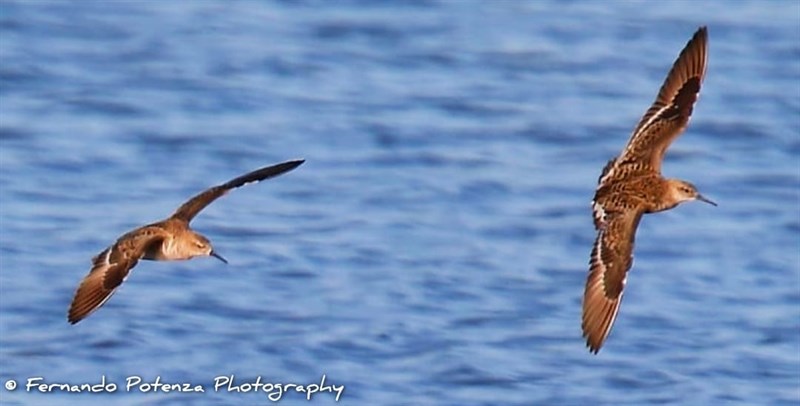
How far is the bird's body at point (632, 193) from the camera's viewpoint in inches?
419

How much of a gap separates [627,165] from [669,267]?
665cm

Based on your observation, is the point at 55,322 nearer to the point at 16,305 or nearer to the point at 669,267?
the point at 16,305

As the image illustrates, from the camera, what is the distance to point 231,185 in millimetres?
10852

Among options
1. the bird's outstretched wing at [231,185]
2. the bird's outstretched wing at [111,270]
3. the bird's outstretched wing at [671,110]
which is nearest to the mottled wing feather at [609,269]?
the bird's outstretched wing at [671,110]

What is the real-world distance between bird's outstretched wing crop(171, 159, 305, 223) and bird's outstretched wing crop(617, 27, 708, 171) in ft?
5.56

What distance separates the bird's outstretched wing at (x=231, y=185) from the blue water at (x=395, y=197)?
354 centimetres

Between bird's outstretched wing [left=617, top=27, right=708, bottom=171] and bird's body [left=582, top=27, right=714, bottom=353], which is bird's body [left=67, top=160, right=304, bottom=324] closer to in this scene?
bird's body [left=582, top=27, right=714, bottom=353]

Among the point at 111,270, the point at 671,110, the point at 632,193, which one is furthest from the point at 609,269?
the point at 111,270

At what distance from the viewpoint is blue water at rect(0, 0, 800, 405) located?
51.8ft

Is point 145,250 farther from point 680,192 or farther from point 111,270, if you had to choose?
point 680,192

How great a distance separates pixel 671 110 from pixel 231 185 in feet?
7.54

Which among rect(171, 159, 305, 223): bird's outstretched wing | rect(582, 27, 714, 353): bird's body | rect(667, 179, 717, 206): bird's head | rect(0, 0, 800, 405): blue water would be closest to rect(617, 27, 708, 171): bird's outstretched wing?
rect(582, 27, 714, 353): bird's body

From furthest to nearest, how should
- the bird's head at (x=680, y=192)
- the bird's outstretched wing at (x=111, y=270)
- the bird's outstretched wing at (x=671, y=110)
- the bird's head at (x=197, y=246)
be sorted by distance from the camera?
the bird's outstretched wing at (x=671, y=110), the bird's head at (x=680, y=192), the bird's head at (x=197, y=246), the bird's outstretched wing at (x=111, y=270)

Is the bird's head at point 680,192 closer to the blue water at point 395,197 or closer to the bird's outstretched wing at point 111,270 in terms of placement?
the bird's outstretched wing at point 111,270
